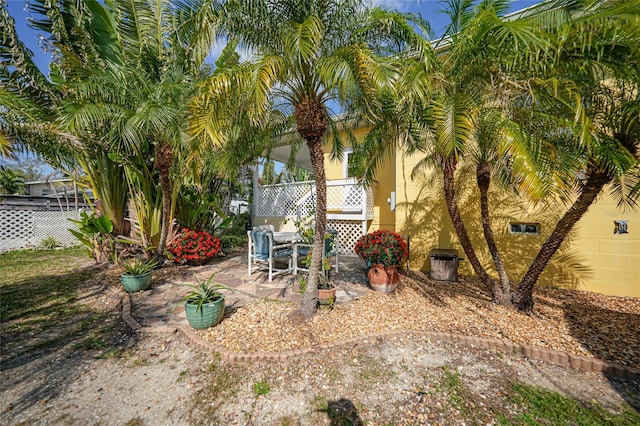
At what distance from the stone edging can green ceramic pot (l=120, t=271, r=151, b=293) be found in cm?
238

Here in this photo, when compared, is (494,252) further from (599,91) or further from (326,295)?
(326,295)

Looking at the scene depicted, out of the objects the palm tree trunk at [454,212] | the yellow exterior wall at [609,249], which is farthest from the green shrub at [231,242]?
the yellow exterior wall at [609,249]

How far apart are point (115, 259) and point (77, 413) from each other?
20.5 feet

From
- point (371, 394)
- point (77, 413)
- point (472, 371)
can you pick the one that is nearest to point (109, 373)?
point (77, 413)

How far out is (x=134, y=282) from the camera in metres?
5.35

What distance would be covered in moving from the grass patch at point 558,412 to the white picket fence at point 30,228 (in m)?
14.2

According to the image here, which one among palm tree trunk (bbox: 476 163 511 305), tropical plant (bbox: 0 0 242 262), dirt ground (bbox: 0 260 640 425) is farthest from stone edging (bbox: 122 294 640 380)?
tropical plant (bbox: 0 0 242 262)

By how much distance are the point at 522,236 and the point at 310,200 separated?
22.8ft

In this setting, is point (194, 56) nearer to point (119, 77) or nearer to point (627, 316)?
point (119, 77)

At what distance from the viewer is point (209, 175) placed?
898 centimetres

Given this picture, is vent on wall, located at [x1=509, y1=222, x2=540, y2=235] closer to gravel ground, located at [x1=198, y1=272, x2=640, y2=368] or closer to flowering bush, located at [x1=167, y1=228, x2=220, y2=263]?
gravel ground, located at [x1=198, y1=272, x2=640, y2=368]

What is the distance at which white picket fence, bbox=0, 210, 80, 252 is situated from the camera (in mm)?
9852

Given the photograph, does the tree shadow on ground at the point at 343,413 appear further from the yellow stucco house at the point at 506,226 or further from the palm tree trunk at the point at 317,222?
the yellow stucco house at the point at 506,226

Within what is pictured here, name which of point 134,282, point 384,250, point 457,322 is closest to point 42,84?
point 134,282
